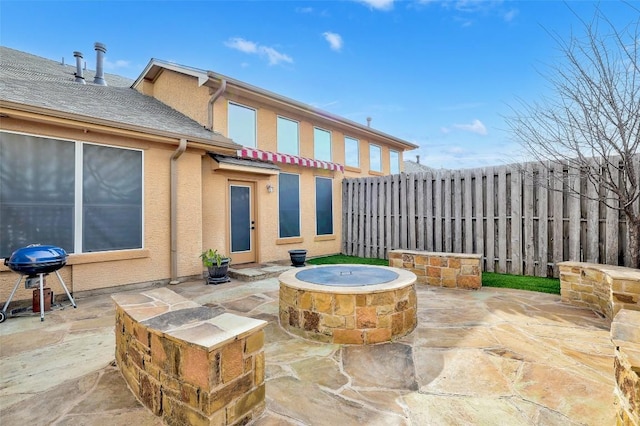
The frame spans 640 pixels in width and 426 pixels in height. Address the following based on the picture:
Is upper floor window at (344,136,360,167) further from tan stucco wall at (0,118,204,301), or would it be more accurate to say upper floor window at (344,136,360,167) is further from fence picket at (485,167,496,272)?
tan stucco wall at (0,118,204,301)

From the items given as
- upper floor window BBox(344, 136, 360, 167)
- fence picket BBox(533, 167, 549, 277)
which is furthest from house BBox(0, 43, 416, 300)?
fence picket BBox(533, 167, 549, 277)

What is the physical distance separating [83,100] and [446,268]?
1099cm

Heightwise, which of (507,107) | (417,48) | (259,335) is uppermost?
(417,48)

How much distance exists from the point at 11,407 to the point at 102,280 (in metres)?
4.91

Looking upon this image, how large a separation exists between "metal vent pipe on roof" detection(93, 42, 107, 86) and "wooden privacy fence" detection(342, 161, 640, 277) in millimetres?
12481

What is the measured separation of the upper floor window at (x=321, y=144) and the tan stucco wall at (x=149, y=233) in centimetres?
588

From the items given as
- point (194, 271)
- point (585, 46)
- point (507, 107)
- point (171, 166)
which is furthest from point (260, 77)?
point (585, 46)

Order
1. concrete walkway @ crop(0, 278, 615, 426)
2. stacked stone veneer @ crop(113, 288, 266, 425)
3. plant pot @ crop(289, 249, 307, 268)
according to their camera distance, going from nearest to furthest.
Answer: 1. stacked stone veneer @ crop(113, 288, 266, 425)
2. concrete walkway @ crop(0, 278, 615, 426)
3. plant pot @ crop(289, 249, 307, 268)

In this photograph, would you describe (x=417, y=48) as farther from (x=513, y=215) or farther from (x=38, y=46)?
(x=38, y=46)

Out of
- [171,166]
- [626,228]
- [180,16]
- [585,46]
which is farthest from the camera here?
[180,16]

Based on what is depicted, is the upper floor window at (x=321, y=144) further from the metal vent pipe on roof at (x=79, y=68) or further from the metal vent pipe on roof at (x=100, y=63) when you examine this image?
the metal vent pipe on roof at (x=79, y=68)

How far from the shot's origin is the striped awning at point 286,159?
10.2 metres

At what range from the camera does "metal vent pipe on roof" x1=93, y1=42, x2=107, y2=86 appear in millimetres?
12279

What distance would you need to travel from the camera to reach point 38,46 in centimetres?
1317
